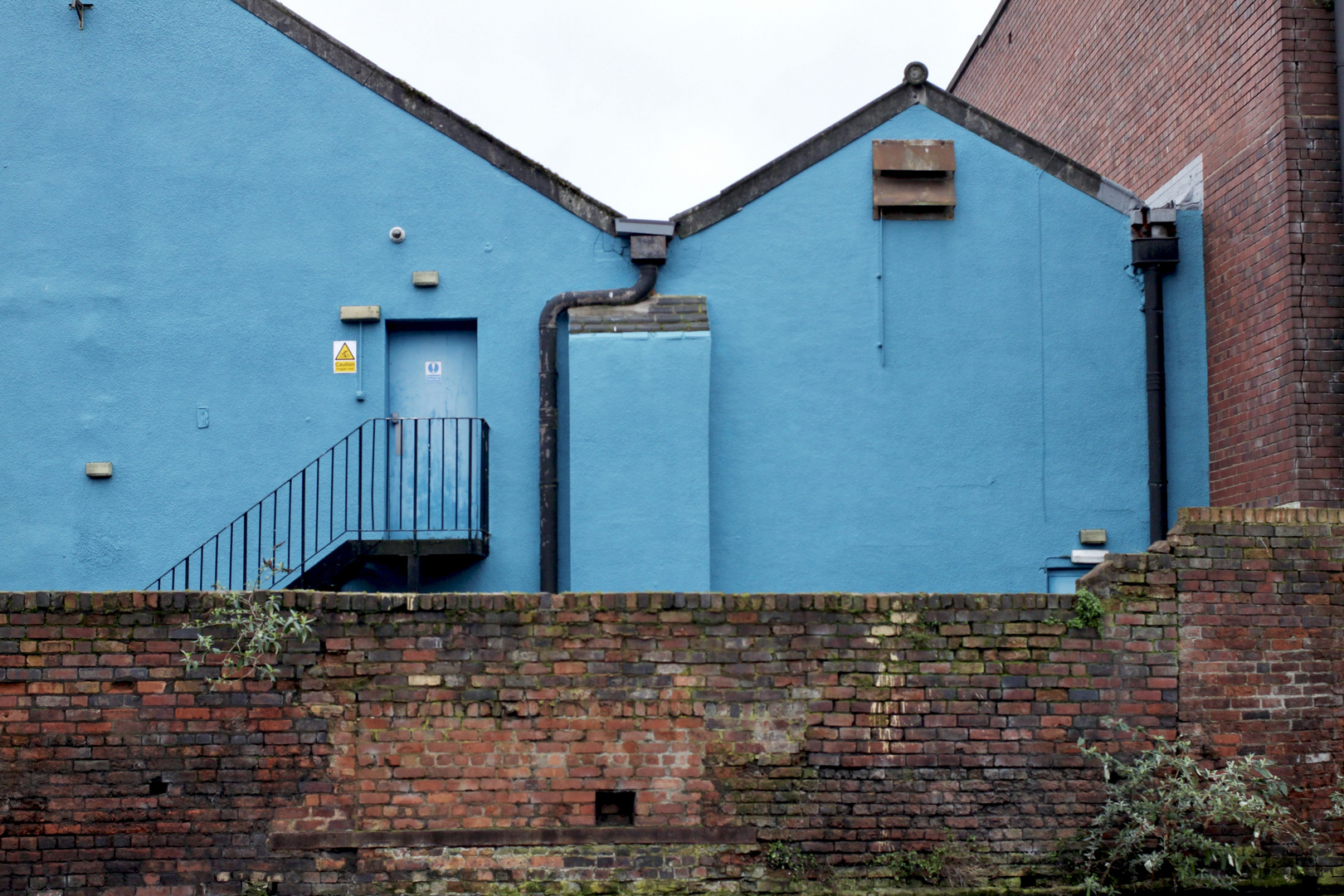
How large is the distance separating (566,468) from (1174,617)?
5.39 metres

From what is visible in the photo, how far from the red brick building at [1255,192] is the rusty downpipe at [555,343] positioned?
4790mm

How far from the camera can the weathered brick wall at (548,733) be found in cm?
636

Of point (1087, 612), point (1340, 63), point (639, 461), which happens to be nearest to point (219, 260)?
point (639, 461)

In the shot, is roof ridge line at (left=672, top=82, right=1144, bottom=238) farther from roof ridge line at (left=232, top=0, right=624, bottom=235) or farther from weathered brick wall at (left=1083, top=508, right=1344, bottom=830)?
weathered brick wall at (left=1083, top=508, right=1344, bottom=830)

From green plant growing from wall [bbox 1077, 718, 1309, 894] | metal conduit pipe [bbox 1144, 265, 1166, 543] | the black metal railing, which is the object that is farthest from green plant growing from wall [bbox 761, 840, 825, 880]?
metal conduit pipe [bbox 1144, 265, 1166, 543]

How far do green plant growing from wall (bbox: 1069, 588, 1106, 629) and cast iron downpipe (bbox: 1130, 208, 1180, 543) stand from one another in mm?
4156

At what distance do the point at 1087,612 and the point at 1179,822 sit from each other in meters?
1.20

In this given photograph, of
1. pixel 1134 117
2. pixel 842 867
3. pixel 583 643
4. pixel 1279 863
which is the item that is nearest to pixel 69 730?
pixel 583 643

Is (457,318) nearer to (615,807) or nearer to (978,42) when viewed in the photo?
(615,807)

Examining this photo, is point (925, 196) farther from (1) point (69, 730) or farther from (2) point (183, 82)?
(1) point (69, 730)

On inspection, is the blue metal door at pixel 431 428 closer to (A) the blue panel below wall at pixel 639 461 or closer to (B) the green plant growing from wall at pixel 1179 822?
(A) the blue panel below wall at pixel 639 461

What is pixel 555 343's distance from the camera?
34.8 feet

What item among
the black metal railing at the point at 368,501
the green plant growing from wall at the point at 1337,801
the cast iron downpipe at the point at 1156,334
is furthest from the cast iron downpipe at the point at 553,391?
the green plant growing from wall at the point at 1337,801

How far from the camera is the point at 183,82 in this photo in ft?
35.1
